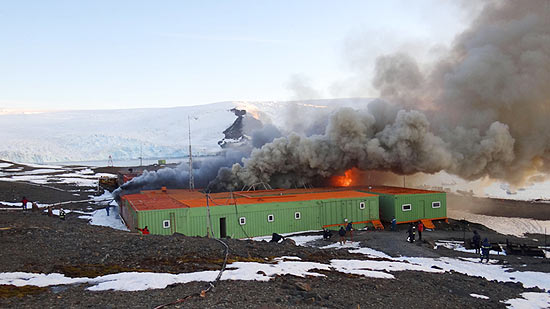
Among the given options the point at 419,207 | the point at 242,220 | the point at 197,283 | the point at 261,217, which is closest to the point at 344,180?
the point at 419,207

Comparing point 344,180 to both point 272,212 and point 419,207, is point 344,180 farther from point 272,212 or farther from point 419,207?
point 272,212

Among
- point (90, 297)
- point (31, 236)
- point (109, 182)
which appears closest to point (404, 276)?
point (90, 297)

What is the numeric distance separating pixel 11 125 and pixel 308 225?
143481 millimetres

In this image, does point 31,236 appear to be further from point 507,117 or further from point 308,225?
point 507,117

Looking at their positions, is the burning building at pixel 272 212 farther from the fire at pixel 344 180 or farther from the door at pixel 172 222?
the fire at pixel 344 180

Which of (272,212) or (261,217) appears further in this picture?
(272,212)

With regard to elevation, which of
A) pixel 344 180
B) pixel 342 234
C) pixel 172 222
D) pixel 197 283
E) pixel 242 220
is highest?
pixel 197 283

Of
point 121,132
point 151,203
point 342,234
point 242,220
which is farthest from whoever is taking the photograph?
point 121,132

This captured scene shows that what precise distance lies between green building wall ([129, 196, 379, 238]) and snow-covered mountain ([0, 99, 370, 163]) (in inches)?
1289

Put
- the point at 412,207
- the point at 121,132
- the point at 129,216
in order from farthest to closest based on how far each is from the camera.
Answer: the point at 121,132 < the point at 412,207 < the point at 129,216

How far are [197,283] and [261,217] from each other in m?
14.9

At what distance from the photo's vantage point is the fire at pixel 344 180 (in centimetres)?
4256

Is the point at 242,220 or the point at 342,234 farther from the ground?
the point at 242,220

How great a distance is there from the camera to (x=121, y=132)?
12469 cm
